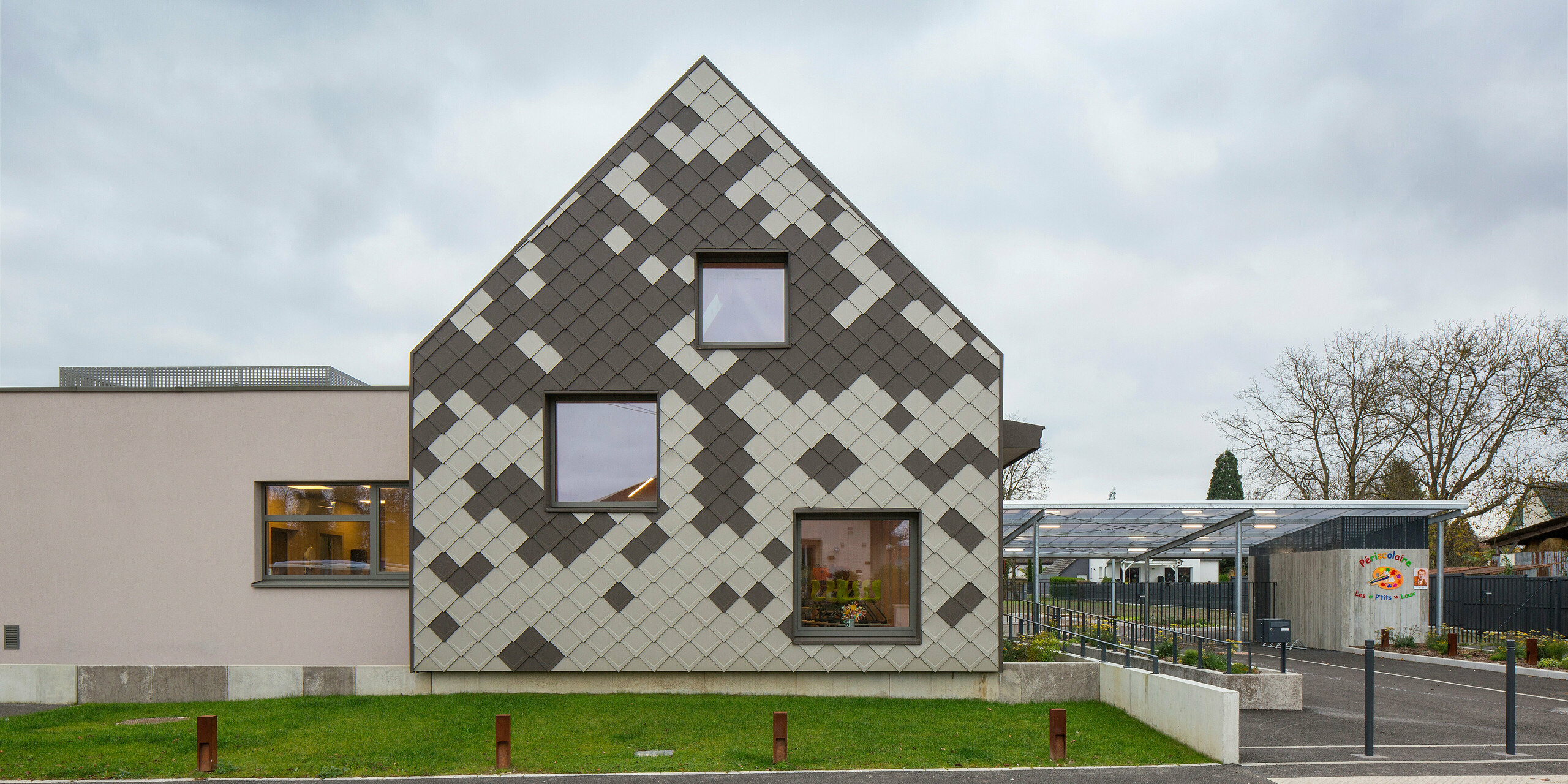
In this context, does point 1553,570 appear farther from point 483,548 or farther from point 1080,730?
point 483,548

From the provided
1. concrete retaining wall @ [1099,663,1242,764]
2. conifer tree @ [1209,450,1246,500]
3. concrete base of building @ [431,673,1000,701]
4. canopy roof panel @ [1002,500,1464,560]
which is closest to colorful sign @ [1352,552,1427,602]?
canopy roof panel @ [1002,500,1464,560]

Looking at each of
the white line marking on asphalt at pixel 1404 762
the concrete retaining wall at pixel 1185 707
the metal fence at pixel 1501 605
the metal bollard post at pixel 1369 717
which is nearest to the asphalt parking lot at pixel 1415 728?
the white line marking on asphalt at pixel 1404 762

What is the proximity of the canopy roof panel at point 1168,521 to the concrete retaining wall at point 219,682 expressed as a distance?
9172mm

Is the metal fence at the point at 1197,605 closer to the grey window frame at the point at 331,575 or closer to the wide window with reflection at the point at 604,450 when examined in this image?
the wide window with reflection at the point at 604,450

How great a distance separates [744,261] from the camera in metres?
12.8

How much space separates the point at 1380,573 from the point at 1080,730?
52.4ft

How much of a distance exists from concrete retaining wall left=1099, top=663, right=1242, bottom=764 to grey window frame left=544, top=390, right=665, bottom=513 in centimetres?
633

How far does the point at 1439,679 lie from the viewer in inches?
635

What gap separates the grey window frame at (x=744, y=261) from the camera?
12.4m

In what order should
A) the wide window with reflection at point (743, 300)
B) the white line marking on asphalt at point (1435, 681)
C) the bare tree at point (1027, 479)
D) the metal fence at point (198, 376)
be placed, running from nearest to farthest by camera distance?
the wide window with reflection at point (743, 300) < the white line marking on asphalt at point (1435, 681) < the metal fence at point (198, 376) < the bare tree at point (1027, 479)

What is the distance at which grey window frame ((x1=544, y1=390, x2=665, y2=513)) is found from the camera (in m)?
12.1

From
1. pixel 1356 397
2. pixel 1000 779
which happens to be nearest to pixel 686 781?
pixel 1000 779

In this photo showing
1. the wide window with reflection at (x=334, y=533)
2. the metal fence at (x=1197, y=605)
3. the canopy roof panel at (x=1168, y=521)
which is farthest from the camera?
the metal fence at (x=1197, y=605)

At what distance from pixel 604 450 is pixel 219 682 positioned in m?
5.92
